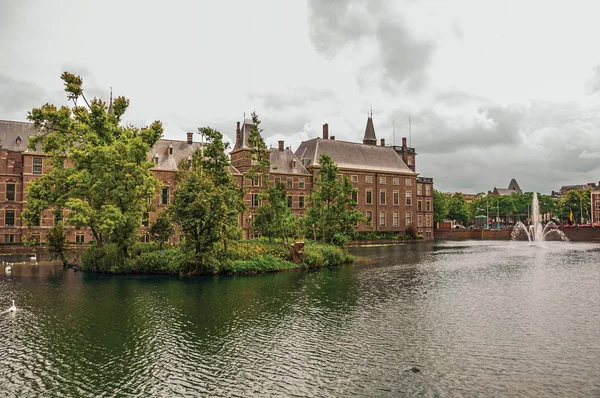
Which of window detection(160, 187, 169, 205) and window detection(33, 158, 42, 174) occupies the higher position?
window detection(33, 158, 42, 174)

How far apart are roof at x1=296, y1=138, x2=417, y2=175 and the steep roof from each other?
221 centimetres

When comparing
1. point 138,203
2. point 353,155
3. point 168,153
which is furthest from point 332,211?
point 353,155

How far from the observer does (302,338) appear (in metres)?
16.1

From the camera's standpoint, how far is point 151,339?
16.1m

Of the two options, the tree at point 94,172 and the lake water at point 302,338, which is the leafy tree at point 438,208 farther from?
the tree at point 94,172

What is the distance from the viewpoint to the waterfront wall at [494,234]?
8241 cm

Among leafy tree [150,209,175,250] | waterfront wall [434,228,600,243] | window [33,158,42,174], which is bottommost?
waterfront wall [434,228,600,243]

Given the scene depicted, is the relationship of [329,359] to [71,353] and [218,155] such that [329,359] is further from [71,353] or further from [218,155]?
[218,155]

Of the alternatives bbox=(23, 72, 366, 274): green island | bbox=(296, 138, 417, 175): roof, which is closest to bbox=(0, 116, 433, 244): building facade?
bbox=(296, 138, 417, 175): roof

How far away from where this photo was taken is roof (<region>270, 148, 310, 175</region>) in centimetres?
6900

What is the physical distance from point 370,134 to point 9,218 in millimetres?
57055

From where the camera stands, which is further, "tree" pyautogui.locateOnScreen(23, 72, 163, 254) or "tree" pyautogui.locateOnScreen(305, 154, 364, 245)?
"tree" pyautogui.locateOnScreen(305, 154, 364, 245)

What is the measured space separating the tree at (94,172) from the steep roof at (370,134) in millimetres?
52037

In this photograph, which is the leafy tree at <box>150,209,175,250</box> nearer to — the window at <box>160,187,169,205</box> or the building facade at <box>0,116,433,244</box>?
the building facade at <box>0,116,433,244</box>
